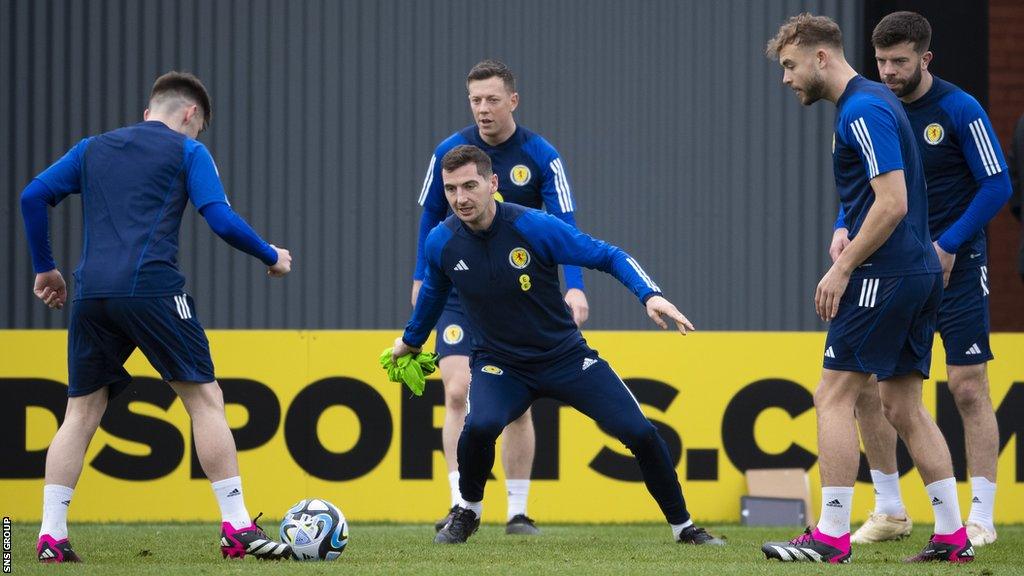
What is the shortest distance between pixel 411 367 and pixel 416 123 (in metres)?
4.57

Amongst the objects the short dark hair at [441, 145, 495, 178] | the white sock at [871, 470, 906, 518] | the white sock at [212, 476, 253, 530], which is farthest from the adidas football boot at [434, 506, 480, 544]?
the white sock at [871, 470, 906, 518]

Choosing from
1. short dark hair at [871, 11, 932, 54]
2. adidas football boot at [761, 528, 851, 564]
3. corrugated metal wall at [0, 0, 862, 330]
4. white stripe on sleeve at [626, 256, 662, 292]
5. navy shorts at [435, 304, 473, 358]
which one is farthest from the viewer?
corrugated metal wall at [0, 0, 862, 330]

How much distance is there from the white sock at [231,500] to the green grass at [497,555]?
0.18 meters

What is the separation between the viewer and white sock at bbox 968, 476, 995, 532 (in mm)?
6758

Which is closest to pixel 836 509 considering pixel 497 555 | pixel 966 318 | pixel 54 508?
pixel 497 555

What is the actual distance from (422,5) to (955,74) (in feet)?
14.2

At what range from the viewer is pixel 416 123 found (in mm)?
10883

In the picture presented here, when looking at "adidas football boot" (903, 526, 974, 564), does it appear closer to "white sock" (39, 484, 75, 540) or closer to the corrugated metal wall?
"white sock" (39, 484, 75, 540)

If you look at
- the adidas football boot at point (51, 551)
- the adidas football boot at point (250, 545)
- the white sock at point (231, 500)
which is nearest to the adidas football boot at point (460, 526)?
the adidas football boot at point (250, 545)

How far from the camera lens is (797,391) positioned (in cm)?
906

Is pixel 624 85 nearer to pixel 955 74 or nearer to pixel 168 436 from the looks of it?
pixel 955 74

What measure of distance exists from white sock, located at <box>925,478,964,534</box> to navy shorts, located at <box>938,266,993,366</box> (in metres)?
1.11

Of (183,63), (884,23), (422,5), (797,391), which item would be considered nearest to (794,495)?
(797,391)

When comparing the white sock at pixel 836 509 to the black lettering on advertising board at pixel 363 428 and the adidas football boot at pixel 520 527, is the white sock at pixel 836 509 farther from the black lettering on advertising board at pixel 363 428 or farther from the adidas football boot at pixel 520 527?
the black lettering on advertising board at pixel 363 428
